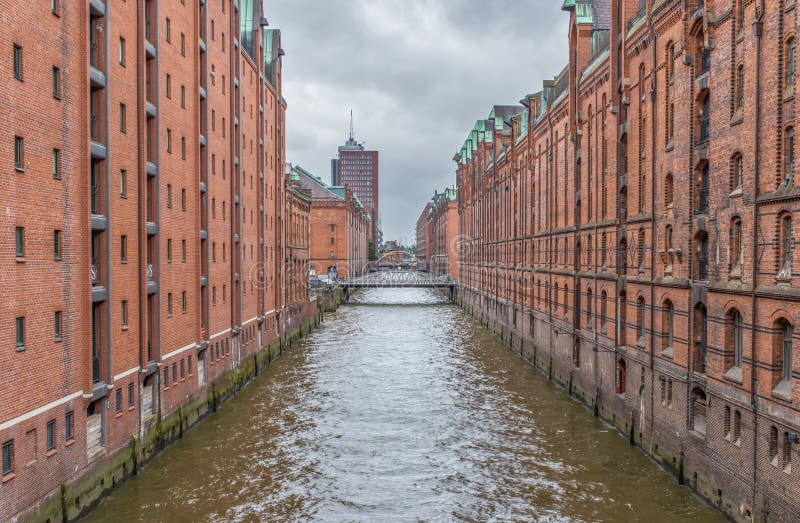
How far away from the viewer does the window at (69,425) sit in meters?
17.3

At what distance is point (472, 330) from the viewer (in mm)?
63250

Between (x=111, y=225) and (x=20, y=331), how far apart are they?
5393mm

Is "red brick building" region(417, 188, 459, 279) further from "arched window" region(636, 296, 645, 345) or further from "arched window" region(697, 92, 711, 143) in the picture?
"arched window" region(697, 92, 711, 143)

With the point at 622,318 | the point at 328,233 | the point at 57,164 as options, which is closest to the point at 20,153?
the point at 57,164

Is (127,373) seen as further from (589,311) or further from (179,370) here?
(589,311)

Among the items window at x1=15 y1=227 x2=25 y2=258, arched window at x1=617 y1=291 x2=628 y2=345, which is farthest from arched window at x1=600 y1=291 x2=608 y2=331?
window at x1=15 y1=227 x2=25 y2=258

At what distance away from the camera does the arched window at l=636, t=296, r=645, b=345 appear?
2555 cm

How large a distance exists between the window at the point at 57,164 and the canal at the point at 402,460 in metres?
8.65

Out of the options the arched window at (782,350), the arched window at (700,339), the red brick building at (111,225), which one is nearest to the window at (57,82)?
the red brick building at (111,225)

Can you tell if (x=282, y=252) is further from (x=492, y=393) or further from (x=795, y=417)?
(x=795, y=417)

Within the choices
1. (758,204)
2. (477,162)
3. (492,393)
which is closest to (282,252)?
(492,393)

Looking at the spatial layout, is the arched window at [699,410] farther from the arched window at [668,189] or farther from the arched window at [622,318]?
the arched window at [622,318]

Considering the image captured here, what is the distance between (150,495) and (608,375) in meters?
18.0

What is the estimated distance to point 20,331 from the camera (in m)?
15.5
